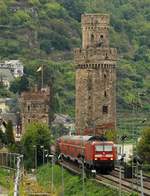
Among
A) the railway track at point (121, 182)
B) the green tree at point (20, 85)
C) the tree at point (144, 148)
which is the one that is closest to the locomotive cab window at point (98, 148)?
the railway track at point (121, 182)

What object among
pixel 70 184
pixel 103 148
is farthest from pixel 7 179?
pixel 103 148

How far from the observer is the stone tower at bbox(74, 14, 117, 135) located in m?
110

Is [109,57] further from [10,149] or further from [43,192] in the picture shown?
[43,192]

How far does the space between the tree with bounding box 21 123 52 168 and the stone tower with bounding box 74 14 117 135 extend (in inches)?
333

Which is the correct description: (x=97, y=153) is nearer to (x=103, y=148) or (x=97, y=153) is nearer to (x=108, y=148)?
(x=103, y=148)

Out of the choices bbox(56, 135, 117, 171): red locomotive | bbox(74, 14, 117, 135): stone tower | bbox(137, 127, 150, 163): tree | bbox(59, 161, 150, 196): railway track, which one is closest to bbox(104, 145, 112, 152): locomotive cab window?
bbox(56, 135, 117, 171): red locomotive

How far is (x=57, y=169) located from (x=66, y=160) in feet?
16.8

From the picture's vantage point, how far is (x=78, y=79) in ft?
369

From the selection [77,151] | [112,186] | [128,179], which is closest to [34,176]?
[77,151]

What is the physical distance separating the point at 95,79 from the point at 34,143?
17282mm

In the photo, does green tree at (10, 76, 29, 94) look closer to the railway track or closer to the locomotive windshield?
the railway track

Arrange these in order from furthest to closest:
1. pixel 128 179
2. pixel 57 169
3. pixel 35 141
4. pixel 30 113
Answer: pixel 30 113, pixel 35 141, pixel 57 169, pixel 128 179

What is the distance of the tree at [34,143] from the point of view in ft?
313

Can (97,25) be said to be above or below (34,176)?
above
